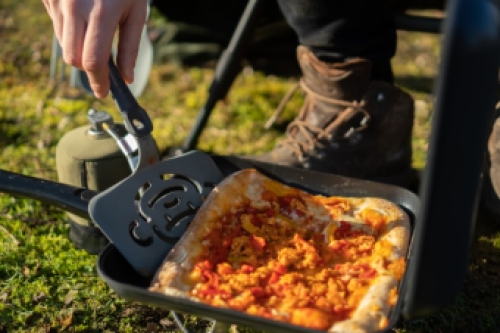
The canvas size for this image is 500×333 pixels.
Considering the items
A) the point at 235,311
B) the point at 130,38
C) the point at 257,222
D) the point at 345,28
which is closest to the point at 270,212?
the point at 257,222

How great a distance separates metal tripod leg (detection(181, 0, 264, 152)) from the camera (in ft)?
7.22

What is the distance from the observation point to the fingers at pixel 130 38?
1.45m

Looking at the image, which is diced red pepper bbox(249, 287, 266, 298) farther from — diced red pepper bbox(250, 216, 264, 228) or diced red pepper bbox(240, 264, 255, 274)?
diced red pepper bbox(250, 216, 264, 228)

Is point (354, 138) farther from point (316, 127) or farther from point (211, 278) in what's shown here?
point (211, 278)

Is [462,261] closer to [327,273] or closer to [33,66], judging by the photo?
[327,273]

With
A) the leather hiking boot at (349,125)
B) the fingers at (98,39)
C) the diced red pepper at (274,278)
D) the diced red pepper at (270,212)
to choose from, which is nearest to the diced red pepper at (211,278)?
the diced red pepper at (274,278)

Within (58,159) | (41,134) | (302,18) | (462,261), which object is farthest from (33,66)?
(462,261)

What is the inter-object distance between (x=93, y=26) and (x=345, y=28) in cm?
83

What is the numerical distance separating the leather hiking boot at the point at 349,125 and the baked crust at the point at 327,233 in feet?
1.42

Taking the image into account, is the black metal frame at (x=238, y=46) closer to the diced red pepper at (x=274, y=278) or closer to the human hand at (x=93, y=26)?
the human hand at (x=93, y=26)

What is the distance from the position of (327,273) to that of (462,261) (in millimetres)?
412

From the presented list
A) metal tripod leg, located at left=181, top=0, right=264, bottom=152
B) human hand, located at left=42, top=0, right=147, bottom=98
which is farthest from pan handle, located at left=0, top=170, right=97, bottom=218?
metal tripod leg, located at left=181, top=0, right=264, bottom=152

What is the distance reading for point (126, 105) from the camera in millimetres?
1525

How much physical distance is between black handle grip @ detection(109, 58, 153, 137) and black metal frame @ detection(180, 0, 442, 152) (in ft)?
2.57
